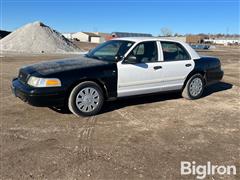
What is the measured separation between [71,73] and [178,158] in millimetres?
2567

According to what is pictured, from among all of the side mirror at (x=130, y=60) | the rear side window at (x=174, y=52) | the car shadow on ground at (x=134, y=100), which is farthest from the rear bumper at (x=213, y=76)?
the side mirror at (x=130, y=60)

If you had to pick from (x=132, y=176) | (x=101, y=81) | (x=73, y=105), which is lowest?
(x=132, y=176)

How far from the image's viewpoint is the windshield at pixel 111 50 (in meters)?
6.34

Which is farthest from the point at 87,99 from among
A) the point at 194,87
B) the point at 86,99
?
the point at 194,87

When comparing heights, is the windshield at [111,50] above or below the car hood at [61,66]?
above

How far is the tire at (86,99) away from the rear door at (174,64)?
5.73ft

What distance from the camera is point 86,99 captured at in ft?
18.9

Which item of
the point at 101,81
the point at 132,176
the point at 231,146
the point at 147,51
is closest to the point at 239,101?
the point at 147,51

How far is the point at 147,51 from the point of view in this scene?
664cm

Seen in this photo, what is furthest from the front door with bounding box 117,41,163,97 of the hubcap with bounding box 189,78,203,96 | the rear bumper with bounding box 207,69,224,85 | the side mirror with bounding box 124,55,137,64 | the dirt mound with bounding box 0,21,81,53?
the dirt mound with bounding box 0,21,81,53

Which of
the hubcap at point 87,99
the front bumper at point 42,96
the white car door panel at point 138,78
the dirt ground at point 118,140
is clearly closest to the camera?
the dirt ground at point 118,140

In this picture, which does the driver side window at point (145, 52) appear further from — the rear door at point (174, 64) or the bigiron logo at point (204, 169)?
the bigiron logo at point (204, 169)

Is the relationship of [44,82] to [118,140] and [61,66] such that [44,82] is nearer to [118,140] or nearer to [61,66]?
[61,66]

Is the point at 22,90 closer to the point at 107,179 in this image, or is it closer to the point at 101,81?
the point at 101,81
